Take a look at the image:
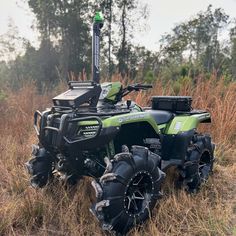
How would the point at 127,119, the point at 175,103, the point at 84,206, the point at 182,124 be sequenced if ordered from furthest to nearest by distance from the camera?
1. the point at 175,103
2. the point at 182,124
3. the point at 84,206
4. the point at 127,119

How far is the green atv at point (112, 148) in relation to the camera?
9.02ft

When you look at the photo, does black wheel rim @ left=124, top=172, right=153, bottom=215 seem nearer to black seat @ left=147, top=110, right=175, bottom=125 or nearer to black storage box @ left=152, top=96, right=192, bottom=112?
black seat @ left=147, top=110, right=175, bottom=125

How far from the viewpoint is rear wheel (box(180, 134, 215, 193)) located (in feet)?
12.1

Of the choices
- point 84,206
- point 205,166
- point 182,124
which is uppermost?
point 182,124

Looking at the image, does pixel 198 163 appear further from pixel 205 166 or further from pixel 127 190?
pixel 127 190

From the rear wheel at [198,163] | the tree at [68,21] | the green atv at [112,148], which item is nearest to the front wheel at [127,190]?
the green atv at [112,148]

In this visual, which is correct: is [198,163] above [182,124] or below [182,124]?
below

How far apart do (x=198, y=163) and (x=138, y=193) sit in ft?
3.58

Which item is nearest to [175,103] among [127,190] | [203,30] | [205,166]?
[205,166]

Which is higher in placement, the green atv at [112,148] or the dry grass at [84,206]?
the green atv at [112,148]

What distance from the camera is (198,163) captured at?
149 inches

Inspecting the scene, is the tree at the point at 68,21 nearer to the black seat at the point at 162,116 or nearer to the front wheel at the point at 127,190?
the black seat at the point at 162,116

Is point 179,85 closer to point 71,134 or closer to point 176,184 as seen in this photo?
point 176,184

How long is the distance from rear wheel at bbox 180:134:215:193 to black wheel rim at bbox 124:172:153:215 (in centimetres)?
84
